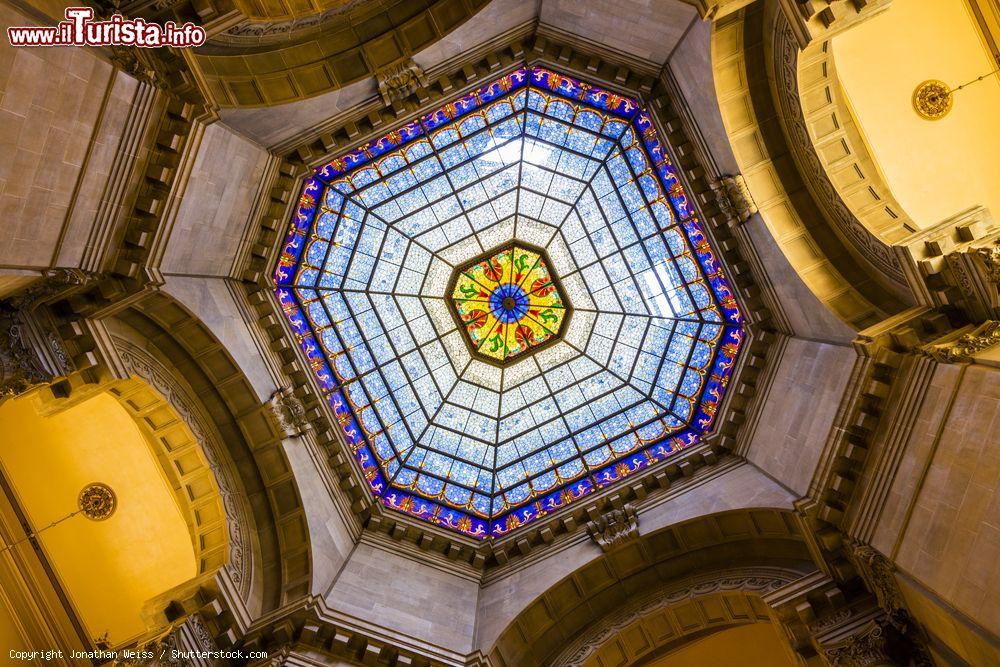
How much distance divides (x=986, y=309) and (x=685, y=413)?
7726 mm

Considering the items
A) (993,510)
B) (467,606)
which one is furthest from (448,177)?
(993,510)

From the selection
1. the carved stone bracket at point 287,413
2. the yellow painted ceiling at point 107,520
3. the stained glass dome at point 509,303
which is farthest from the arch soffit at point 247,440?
the stained glass dome at point 509,303

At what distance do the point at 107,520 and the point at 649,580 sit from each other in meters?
Result: 12.4

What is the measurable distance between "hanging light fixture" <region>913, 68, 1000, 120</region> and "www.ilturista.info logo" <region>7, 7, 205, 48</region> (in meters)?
13.6

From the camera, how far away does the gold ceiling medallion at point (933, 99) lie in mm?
13328

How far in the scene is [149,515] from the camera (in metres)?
15.1

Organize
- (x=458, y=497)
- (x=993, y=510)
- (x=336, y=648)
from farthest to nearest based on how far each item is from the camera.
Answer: (x=458, y=497), (x=336, y=648), (x=993, y=510)

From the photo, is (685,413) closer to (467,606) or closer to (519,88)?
(467,606)

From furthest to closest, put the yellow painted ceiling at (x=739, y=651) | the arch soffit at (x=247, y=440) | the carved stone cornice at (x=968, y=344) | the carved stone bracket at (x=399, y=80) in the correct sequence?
the yellow painted ceiling at (x=739, y=651) → the carved stone bracket at (x=399, y=80) → the arch soffit at (x=247, y=440) → the carved stone cornice at (x=968, y=344)

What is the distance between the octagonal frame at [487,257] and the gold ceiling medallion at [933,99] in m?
8.82

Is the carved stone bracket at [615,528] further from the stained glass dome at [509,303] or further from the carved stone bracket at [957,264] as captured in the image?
the carved stone bracket at [957,264]

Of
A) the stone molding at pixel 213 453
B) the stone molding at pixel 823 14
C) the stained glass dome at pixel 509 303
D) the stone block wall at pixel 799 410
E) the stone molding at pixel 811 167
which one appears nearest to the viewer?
the stone molding at pixel 823 14

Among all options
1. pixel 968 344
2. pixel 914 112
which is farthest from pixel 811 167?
pixel 968 344

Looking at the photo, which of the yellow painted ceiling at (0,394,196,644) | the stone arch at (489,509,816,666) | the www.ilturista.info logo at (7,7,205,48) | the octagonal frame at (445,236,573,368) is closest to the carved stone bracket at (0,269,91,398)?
the www.ilturista.info logo at (7,7,205,48)
